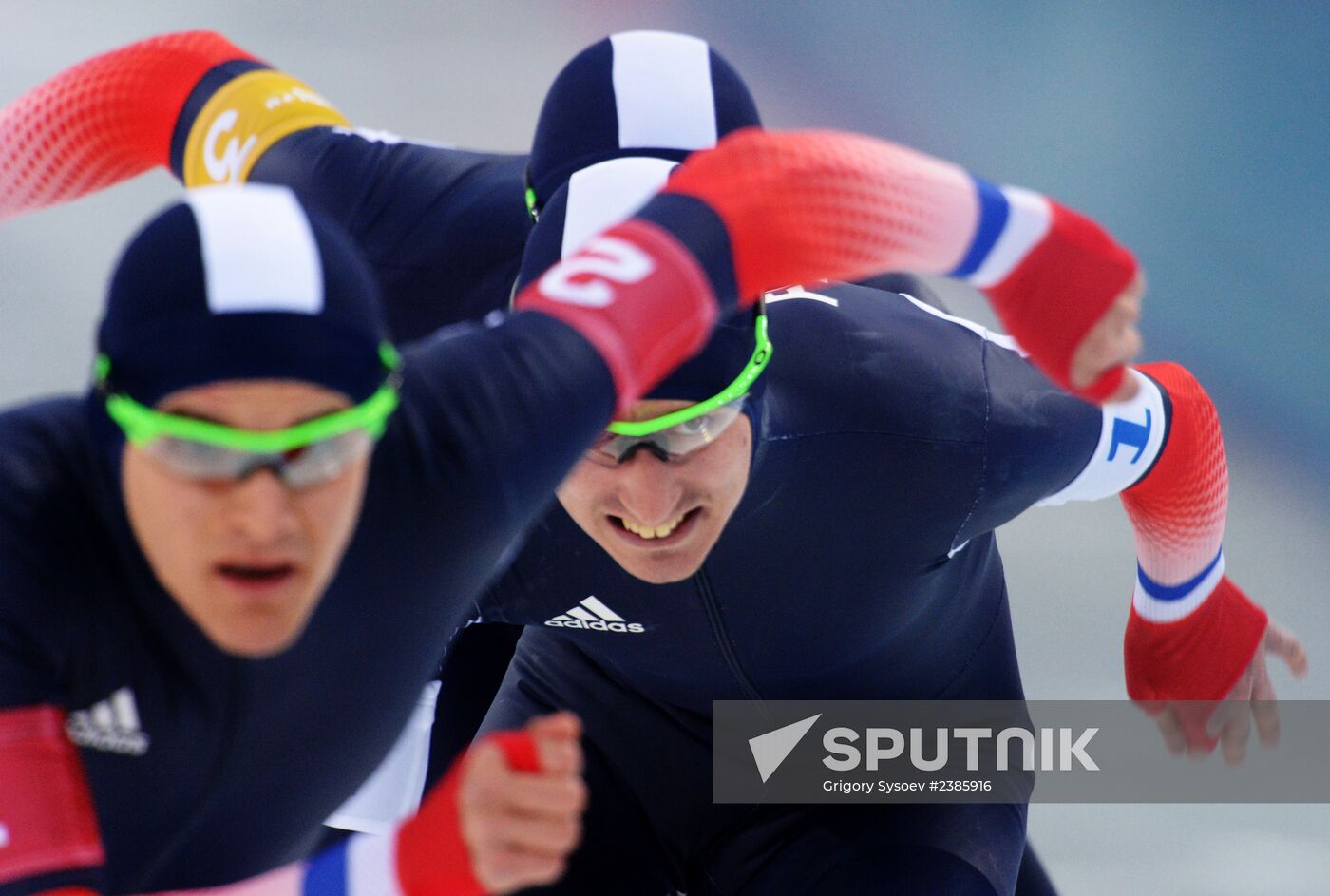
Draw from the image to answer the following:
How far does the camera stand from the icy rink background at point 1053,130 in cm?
362

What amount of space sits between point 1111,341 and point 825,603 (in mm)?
554

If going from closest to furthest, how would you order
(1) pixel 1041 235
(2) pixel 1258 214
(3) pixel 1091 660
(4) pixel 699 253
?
(4) pixel 699 253 < (1) pixel 1041 235 < (3) pixel 1091 660 < (2) pixel 1258 214

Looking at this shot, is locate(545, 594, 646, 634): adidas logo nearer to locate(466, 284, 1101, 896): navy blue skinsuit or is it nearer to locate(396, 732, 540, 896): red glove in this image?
locate(466, 284, 1101, 896): navy blue skinsuit

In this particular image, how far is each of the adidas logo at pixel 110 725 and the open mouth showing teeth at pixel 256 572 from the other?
143mm

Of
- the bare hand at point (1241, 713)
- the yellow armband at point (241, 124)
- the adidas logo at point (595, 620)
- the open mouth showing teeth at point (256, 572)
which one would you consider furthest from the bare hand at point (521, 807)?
the bare hand at point (1241, 713)

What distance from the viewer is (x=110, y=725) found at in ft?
4.75

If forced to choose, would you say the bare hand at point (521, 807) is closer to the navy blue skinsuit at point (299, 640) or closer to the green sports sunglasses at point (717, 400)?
the navy blue skinsuit at point (299, 640)

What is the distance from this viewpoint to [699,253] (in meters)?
1.67

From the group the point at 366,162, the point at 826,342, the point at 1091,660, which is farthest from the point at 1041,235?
the point at 1091,660

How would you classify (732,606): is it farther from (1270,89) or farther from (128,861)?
(1270,89)

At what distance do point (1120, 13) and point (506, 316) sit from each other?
9.45ft

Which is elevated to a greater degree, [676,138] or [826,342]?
[676,138]

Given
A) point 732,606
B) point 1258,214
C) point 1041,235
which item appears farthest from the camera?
point 1258,214

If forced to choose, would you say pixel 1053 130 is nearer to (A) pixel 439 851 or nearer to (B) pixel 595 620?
(B) pixel 595 620
